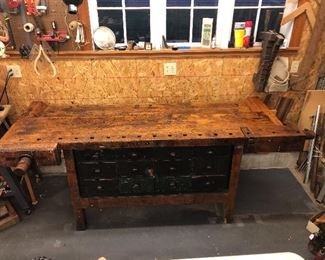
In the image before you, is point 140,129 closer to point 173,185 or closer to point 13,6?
point 173,185

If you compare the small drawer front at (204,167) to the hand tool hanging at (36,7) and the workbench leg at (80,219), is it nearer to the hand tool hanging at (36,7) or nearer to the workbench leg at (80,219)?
the workbench leg at (80,219)

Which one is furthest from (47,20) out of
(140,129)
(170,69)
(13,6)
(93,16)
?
(140,129)

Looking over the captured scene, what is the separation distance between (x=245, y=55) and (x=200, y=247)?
163 cm

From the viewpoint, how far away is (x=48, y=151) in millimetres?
1716

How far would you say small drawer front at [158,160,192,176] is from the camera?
79.9 inches

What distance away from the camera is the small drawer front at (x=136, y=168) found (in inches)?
→ 79.3

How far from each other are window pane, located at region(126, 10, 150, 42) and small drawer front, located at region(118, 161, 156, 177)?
116 centimetres

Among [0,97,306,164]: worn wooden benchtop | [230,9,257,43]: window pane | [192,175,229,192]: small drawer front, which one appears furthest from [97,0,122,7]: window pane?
[192,175,229,192]: small drawer front

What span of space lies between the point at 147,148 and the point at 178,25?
1206 millimetres

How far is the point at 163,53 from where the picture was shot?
93.7 inches

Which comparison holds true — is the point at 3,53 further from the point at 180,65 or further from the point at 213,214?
the point at 213,214

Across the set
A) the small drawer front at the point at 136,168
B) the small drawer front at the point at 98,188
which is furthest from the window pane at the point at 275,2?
the small drawer front at the point at 98,188

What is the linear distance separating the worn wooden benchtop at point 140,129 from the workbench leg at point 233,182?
0.28 ft

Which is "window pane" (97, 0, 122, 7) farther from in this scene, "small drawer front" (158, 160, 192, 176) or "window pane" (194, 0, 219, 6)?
"small drawer front" (158, 160, 192, 176)
